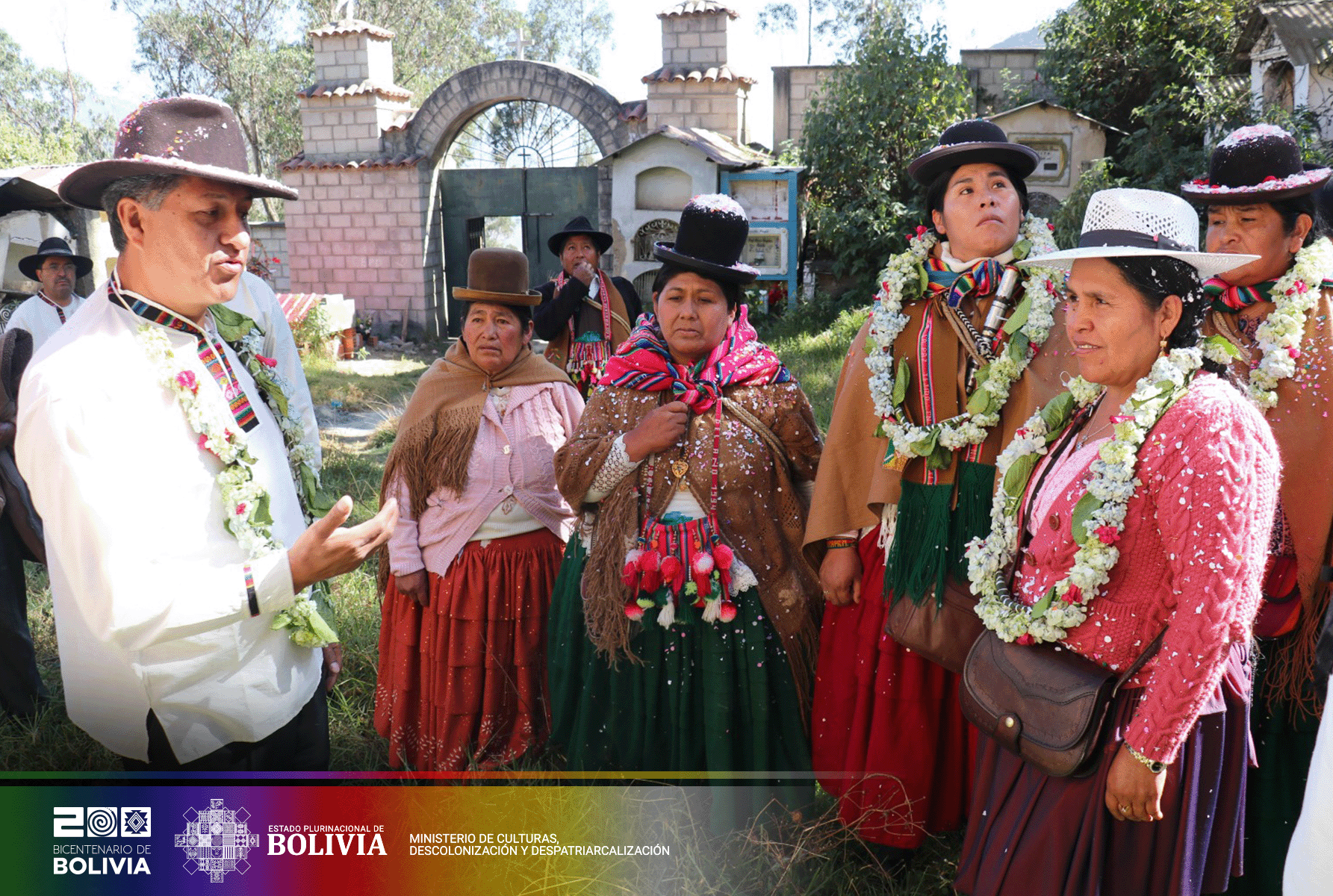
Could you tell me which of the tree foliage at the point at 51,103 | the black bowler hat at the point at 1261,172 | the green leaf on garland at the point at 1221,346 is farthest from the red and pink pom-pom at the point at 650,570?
the tree foliage at the point at 51,103

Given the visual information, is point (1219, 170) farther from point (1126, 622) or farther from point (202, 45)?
point (202, 45)

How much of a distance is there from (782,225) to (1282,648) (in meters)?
11.4

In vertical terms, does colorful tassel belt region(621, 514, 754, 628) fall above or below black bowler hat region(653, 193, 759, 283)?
below

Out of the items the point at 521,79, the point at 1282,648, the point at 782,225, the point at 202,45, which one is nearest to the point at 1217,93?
the point at 782,225

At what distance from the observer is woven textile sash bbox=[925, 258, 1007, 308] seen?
115 inches

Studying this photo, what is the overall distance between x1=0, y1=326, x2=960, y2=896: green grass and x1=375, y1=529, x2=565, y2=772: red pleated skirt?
7.1 inches

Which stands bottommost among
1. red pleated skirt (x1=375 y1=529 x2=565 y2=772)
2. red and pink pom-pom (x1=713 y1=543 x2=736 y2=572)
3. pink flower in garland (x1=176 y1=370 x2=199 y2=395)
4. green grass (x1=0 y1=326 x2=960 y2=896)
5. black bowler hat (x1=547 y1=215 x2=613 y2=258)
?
green grass (x1=0 y1=326 x2=960 y2=896)

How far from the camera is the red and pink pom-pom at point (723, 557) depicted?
3.10 meters

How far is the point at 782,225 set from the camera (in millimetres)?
13461

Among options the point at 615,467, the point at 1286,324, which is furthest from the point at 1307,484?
the point at 615,467

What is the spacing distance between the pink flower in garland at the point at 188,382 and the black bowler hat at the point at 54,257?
4901 mm

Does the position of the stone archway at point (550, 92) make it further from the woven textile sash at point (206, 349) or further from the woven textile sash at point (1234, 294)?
the woven textile sash at point (206, 349)

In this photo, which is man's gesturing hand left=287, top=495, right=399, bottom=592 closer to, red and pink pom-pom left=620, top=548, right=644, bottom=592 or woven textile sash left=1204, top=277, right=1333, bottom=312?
red and pink pom-pom left=620, top=548, right=644, bottom=592

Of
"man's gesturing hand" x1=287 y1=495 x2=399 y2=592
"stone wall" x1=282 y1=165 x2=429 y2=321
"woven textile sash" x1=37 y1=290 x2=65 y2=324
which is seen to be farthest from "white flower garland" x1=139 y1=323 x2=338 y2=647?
"stone wall" x1=282 y1=165 x2=429 y2=321
